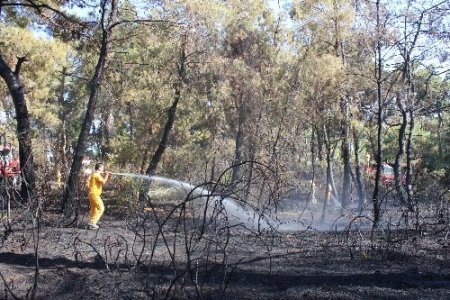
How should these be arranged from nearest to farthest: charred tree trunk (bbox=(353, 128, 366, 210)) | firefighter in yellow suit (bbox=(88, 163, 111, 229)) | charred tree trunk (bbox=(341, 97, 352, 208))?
firefighter in yellow suit (bbox=(88, 163, 111, 229)) < charred tree trunk (bbox=(341, 97, 352, 208)) < charred tree trunk (bbox=(353, 128, 366, 210))

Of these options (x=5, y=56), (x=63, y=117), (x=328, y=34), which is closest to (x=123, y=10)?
(x=5, y=56)

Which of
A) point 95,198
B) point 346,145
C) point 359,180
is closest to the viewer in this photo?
point 95,198

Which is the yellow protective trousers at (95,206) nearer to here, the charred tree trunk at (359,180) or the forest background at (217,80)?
the forest background at (217,80)

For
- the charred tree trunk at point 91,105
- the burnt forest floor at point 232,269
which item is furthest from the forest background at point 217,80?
the burnt forest floor at point 232,269

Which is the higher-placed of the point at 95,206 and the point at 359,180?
the point at 359,180

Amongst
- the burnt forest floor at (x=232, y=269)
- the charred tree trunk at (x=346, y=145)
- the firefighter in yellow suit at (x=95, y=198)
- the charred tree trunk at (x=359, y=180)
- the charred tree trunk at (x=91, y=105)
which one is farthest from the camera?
the charred tree trunk at (x=359, y=180)

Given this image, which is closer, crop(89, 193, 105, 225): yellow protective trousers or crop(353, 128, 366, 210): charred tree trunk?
crop(89, 193, 105, 225): yellow protective trousers

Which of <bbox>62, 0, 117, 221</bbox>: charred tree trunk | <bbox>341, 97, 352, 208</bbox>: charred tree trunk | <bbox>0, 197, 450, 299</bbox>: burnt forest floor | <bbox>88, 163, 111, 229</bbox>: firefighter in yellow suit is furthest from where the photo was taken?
<bbox>341, 97, 352, 208</bbox>: charred tree trunk

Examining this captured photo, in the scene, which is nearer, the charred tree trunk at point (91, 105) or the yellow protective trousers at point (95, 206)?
the yellow protective trousers at point (95, 206)

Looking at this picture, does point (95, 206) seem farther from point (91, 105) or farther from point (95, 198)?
point (91, 105)

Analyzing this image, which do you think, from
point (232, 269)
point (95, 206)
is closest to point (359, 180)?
point (95, 206)

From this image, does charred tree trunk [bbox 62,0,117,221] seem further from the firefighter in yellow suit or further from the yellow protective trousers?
the yellow protective trousers

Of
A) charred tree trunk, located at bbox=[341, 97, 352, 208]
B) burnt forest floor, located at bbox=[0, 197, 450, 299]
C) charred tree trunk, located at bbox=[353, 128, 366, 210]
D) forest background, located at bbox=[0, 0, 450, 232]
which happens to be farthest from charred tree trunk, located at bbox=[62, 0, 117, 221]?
Answer: charred tree trunk, located at bbox=[353, 128, 366, 210]

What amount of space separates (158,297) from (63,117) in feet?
118
